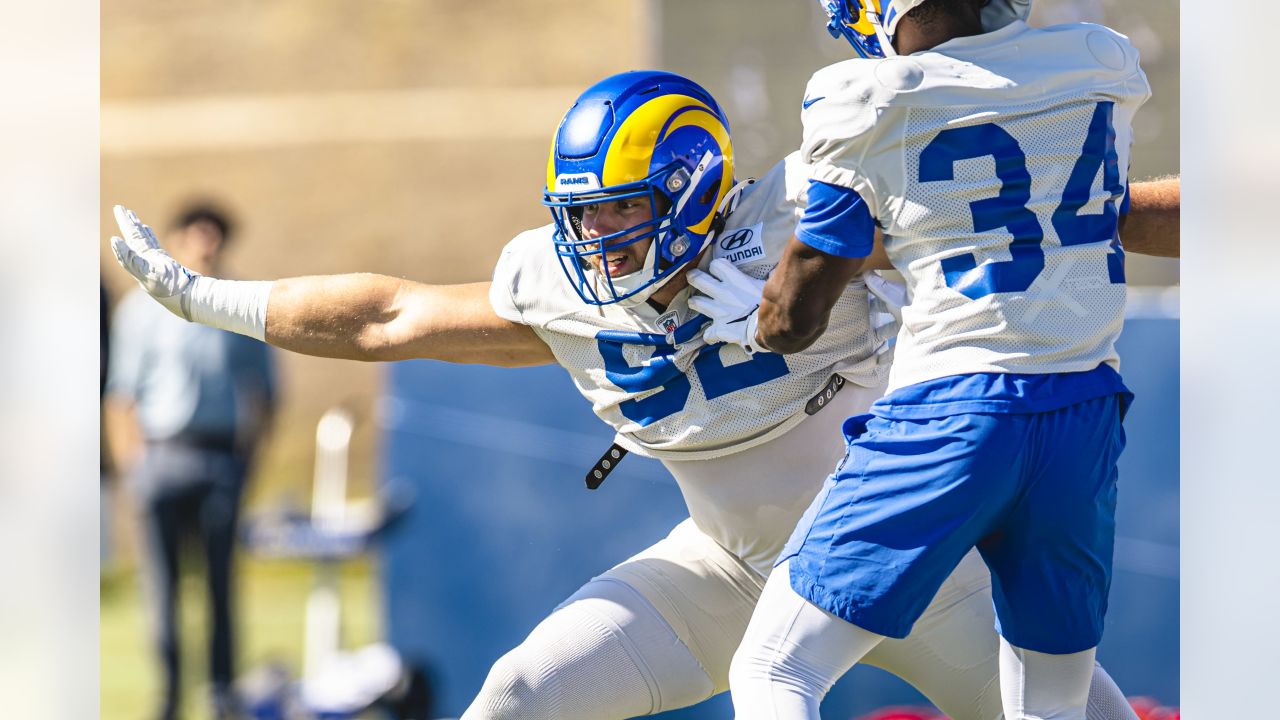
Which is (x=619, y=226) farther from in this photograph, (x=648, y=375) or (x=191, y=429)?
(x=191, y=429)

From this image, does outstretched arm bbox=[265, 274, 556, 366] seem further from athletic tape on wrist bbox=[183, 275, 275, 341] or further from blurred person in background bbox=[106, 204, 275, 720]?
blurred person in background bbox=[106, 204, 275, 720]

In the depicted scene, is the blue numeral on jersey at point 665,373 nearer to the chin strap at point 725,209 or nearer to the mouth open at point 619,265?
the mouth open at point 619,265

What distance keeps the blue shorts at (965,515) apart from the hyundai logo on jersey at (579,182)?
0.71 meters

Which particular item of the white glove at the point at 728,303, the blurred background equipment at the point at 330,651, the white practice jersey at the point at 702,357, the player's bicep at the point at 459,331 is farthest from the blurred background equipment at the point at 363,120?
the white glove at the point at 728,303

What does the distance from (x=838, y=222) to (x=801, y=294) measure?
134mm

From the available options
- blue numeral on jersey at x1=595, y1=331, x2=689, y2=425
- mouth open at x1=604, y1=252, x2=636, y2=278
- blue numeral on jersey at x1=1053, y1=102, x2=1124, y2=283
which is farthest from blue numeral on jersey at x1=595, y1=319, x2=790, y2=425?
blue numeral on jersey at x1=1053, y1=102, x2=1124, y2=283

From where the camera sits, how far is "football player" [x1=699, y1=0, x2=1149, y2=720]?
2064mm

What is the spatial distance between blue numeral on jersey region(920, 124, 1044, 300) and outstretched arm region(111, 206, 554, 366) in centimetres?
101

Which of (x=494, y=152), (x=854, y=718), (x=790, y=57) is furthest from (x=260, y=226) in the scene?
(x=854, y=718)

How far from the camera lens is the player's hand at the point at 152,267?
2.92 m

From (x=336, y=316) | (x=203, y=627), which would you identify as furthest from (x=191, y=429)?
(x=336, y=316)

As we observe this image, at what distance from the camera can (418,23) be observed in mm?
10242

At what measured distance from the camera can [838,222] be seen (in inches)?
82.7

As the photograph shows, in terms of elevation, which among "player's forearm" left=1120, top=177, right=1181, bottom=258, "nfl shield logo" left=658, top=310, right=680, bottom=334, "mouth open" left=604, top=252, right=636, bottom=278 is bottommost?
"nfl shield logo" left=658, top=310, right=680, bottom=334
